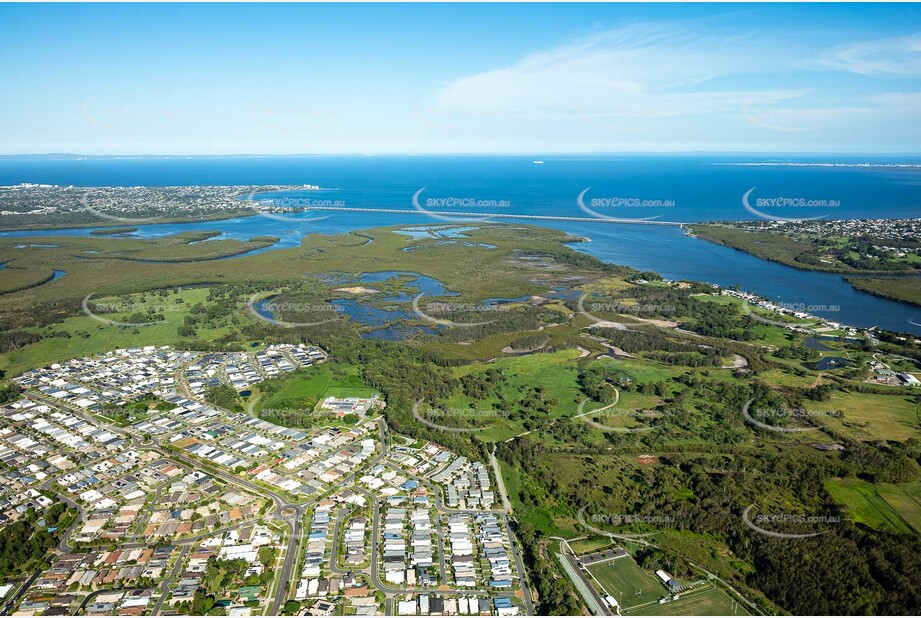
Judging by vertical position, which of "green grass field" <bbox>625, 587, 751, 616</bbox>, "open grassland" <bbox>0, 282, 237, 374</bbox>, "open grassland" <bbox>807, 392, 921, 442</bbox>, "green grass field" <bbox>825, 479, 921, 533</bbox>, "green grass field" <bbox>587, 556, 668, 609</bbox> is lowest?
"green grass field" <bbox>625, 587, 751, 616</bbox>

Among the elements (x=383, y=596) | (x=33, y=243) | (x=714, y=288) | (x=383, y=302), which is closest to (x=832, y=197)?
(x=714, y=288)

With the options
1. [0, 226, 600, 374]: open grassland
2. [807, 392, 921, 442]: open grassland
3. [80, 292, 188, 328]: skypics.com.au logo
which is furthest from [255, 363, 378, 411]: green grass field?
[807, 392, 921, 442]: open grassland

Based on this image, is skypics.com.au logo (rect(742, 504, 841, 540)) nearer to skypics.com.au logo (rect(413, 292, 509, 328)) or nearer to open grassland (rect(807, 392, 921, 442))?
open grassland (rect(807, 392, 921, 442))

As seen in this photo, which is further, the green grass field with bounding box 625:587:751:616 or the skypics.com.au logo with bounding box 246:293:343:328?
the skypics.com.au logo with bounding box 246:293:343:328

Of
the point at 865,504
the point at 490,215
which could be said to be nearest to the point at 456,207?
the point at 490,215

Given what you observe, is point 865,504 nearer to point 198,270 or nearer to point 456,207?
point 198,270

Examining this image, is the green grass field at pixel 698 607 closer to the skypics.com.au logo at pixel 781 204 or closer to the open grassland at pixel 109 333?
the open grassland at pixel 109 333

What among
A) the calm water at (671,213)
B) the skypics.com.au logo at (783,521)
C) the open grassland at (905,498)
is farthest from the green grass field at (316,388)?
the calm water at (671,213)
